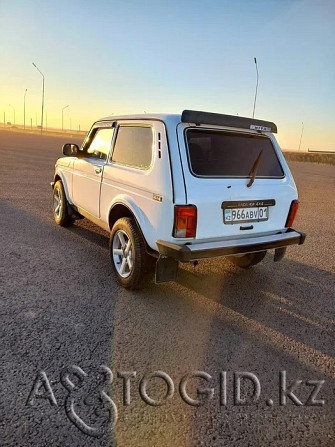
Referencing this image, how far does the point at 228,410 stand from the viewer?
2326 millimetres

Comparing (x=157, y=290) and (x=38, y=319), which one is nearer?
(x=38, y=319)

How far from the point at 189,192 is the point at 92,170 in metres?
2.10

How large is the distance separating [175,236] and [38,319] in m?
1.47

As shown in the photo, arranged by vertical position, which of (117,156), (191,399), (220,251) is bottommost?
(191,399)

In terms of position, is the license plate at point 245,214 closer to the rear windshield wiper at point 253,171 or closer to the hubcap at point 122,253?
the rear windshield wiper at point 253,171

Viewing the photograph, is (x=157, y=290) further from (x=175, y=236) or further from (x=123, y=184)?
(x=123, y=184)

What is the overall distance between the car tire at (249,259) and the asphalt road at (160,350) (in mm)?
138

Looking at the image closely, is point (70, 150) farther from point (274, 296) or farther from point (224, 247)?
point (274, 296)

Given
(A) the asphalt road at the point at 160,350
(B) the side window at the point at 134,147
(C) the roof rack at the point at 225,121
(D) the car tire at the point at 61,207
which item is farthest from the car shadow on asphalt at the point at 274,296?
(D) the car tire at the point at 61,207

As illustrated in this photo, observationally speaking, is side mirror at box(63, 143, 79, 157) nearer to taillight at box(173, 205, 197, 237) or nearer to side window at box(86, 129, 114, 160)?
side window at box(86, 129, 114, 160)

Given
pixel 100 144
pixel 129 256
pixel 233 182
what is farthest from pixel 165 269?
pixel 100 144

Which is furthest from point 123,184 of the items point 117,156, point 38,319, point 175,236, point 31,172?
point 31,172

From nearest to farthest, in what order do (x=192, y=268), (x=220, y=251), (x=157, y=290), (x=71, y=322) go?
(x=71, y=322) → (x=220, y=251) → (x=157, y=290) → (x=192, y=268)

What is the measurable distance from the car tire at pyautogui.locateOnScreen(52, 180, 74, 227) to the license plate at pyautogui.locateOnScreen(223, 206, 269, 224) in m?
3.37
